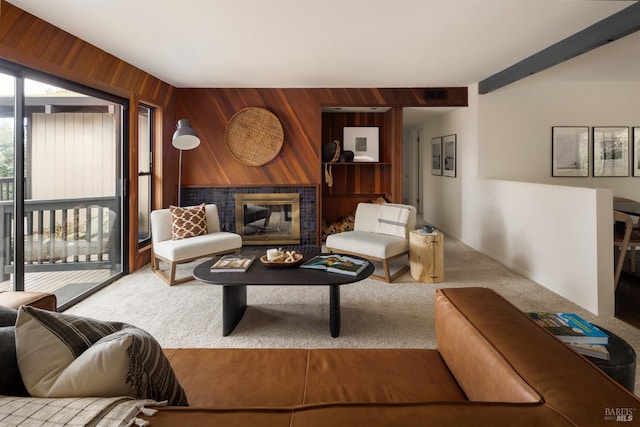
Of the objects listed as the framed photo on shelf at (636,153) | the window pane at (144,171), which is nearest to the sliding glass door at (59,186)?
the window pane at (144,171)

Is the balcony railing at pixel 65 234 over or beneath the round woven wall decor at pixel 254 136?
beneath

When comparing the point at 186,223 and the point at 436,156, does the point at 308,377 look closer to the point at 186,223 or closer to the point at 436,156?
the point at 186,223

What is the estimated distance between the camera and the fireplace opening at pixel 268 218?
5.36m

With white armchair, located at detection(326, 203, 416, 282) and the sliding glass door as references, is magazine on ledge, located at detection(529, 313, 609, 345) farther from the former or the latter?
the sliding glass door

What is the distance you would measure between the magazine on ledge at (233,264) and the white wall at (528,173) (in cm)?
290

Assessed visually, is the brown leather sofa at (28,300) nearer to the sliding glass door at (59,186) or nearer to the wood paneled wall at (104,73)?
the sliding glass door at (59,186)

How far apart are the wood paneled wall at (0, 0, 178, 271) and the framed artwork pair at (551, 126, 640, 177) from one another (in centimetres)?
552

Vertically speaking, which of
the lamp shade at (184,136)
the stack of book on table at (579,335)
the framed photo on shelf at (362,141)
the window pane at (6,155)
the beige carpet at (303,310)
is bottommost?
the beige carpet at (303,310)

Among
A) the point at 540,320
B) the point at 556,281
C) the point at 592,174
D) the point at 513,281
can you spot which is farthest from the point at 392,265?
the point at 592,174

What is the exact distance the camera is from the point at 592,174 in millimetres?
5211

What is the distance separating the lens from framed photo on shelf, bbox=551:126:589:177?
203 inches

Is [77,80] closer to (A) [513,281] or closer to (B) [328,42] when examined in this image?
(B) [328,42]

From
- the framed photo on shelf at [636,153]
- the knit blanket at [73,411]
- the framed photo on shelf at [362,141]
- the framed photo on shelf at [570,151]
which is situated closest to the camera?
the knit blanket at [73,411]

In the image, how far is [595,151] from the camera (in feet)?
17.0
